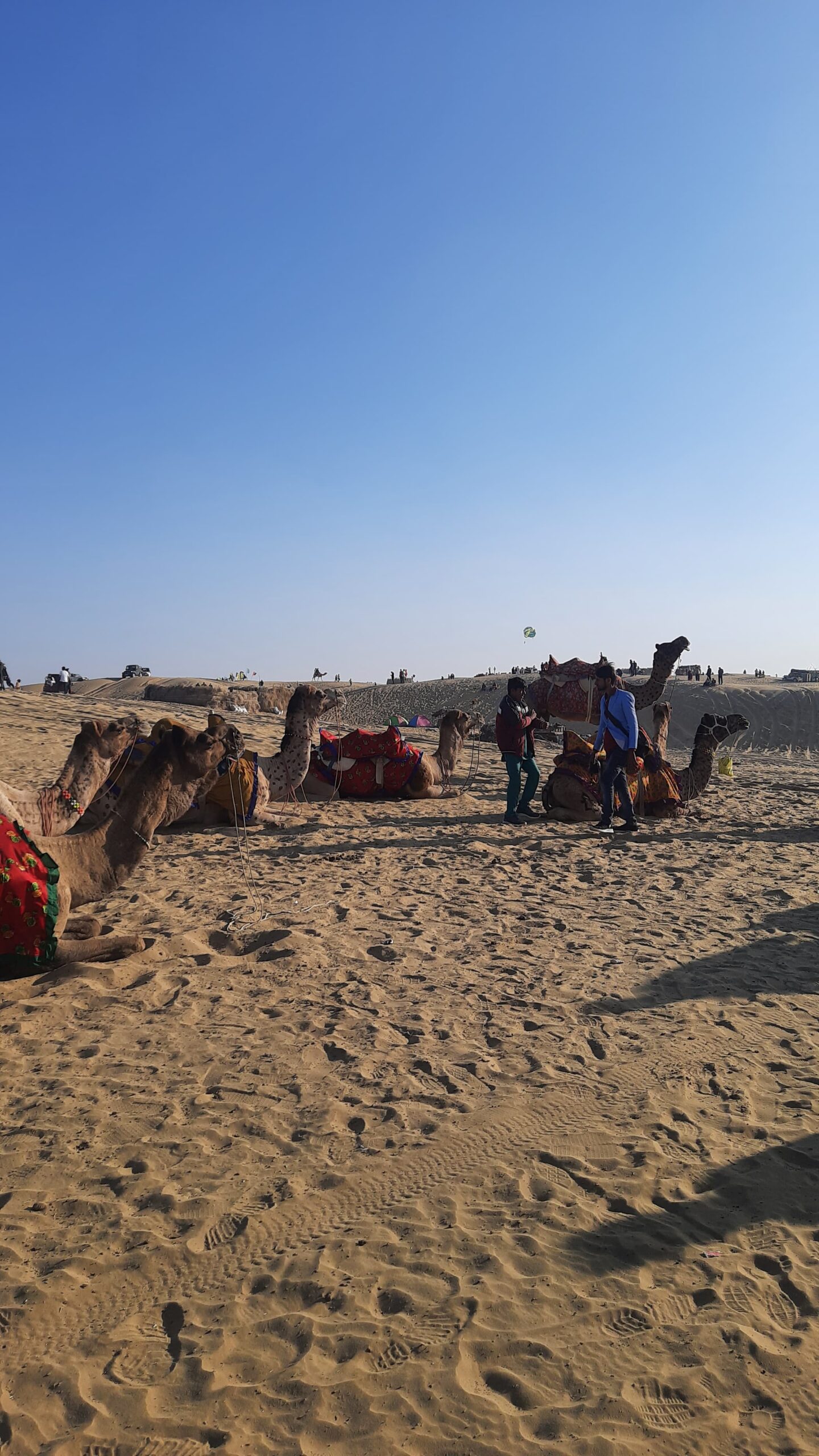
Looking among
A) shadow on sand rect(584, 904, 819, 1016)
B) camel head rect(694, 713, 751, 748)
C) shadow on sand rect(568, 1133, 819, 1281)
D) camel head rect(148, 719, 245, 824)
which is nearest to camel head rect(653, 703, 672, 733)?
camel head rect(694, 713, 751, 748)

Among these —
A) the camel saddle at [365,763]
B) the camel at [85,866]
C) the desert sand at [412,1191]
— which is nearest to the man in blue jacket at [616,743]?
the camel saddle at [365,763]

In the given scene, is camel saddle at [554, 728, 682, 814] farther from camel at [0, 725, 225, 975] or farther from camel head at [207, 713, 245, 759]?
camel at [0, 725, 225, 975]

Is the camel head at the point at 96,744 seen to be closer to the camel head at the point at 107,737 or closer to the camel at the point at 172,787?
the camel head at the point at 107,737

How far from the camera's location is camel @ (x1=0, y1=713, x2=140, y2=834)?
7.99 m

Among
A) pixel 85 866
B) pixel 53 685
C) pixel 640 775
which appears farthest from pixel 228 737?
pixel 53 685

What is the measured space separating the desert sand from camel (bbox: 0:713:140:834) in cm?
167

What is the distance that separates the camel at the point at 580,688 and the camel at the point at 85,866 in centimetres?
1050

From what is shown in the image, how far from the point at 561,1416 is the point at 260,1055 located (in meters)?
2.57

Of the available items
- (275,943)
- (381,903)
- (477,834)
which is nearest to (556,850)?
(477,834)

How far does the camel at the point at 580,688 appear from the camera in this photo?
1642cm

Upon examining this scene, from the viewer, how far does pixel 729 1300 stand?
2.96 metres

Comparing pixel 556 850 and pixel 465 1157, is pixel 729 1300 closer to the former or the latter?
pixel 465 1157

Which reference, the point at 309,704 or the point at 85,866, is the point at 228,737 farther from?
the point at 309,704

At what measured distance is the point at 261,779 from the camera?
36.1 ft
